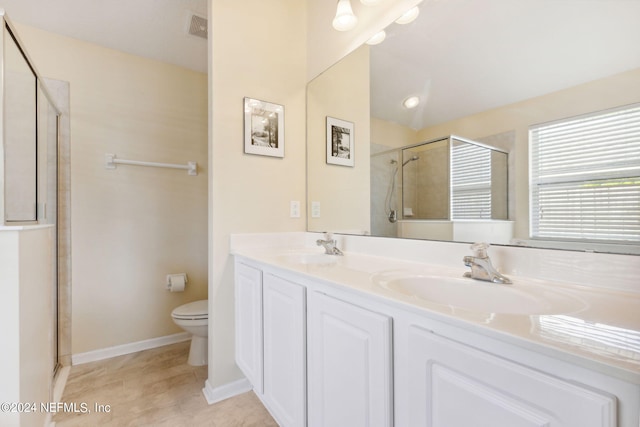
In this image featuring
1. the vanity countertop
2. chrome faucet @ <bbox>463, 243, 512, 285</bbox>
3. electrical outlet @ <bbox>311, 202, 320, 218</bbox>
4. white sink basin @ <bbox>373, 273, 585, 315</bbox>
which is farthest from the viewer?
electrical outlet @ <bbox>311, 202, 320, 218</bbox>

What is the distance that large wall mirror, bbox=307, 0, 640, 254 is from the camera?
747mm

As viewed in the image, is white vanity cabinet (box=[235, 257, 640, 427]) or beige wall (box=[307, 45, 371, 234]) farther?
beige wall (box=[307, 45, 371, 234])

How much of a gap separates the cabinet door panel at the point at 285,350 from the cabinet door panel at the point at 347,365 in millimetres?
57

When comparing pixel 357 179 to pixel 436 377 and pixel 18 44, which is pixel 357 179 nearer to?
pixel 436 377

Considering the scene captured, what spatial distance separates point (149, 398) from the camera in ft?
5.26

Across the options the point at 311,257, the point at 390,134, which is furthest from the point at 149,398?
the point at 390,134

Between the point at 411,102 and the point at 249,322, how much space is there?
132 cm

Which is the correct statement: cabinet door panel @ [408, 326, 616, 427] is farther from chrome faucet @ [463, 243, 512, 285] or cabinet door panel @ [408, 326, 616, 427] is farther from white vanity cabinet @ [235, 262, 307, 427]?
white vanity cabinet @ [235, 262, 307, 427]

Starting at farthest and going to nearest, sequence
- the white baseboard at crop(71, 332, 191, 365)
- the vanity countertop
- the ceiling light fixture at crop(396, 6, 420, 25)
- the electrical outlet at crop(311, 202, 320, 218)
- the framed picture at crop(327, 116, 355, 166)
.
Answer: the white baseboard at crop(71, 332, 191, 365), the electrical outlet at crop(311, 202, 320, 218), the framed picture at crop(327, 116, 355, 166), the ceiling light fixture at crop(396, 6, 420, 25), the vanity countertop

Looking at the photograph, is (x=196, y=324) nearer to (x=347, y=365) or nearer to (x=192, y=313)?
(x=192, y=313)

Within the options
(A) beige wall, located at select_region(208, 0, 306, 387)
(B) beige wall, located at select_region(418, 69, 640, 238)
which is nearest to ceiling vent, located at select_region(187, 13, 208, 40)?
(A) beige wall, located at select_region(208, 0, 306, 387)

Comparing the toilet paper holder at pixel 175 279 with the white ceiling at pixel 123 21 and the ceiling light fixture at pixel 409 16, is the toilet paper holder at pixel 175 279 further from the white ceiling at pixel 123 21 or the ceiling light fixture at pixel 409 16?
the ceiling light fixture at pixel 409 16

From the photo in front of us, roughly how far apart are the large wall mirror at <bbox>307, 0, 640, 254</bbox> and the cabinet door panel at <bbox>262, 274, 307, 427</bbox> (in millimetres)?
580

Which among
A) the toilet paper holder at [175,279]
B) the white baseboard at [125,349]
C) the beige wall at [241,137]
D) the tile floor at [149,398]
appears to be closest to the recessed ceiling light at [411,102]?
the beige wall at [241,137]
